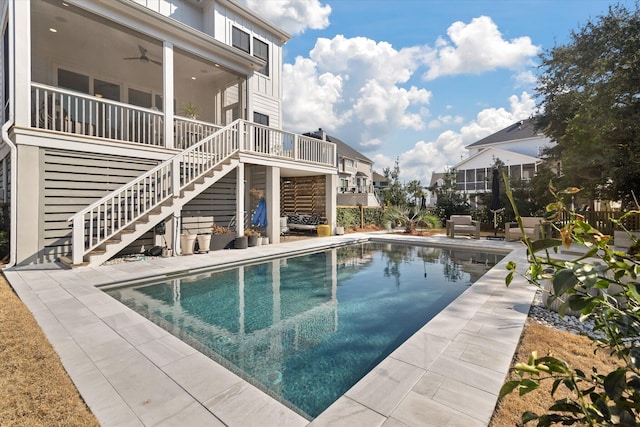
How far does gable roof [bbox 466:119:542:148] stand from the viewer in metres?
28.4

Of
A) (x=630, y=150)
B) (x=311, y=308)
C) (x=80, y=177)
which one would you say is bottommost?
(x=311, y=308)

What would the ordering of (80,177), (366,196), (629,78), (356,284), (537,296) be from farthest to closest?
(366,196), (629,78), (80,177), (356,284), (537,296)

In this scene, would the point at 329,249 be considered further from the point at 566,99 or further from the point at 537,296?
the point at 566,99

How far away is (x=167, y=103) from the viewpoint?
8711 millimetres

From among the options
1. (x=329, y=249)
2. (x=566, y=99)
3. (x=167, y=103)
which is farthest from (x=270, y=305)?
(x=566, y=99)

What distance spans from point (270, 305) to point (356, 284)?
2.04 m

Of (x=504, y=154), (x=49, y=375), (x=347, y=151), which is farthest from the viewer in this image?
(x=347, y=151)

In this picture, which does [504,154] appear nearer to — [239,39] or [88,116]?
[239,39]

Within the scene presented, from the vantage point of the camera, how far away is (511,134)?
29.4m

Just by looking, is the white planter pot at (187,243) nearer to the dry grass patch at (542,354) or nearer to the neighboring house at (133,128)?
the neighboring house at (133,128)

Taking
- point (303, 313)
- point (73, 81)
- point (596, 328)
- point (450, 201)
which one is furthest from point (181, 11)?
point (450, 201)

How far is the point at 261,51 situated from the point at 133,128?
7.17 meters

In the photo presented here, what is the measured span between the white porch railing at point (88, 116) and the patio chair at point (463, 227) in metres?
10.8

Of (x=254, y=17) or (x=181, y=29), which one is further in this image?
(x=254, y=17)
